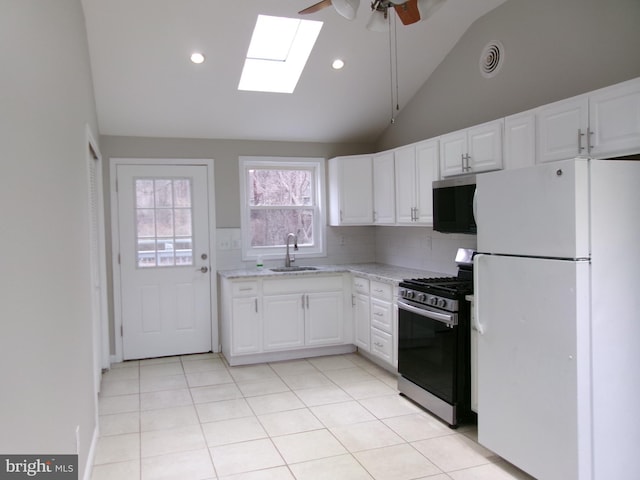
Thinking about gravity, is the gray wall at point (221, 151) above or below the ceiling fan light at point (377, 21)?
below

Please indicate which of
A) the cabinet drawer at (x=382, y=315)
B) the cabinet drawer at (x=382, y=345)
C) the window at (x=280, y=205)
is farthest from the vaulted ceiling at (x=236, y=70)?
the cabinet drawer at (x=382, y=345)

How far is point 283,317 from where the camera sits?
500 cm

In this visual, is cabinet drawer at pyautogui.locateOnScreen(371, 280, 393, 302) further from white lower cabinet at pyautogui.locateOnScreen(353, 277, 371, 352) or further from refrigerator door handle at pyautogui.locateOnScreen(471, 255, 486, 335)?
refrigerator door handle at pyautogui.locateOnScreen(471, 255, 486, 335)

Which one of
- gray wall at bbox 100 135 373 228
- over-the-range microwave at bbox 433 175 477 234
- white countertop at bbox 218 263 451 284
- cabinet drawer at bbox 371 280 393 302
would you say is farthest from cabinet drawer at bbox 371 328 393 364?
gray wall at bbox 100 135 373 228

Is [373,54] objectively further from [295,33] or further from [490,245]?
[490,245]

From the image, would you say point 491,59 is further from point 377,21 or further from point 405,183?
point 377,21

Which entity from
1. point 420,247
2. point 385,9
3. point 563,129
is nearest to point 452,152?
point 563,129

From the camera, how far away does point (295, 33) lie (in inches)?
176

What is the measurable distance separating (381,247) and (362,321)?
1.17 m

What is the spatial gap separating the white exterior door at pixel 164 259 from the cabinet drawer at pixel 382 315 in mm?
1804

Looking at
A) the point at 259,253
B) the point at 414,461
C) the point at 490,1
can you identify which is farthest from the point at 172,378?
the point at 490,1

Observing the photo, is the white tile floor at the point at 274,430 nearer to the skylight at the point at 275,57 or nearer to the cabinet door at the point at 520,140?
the cabinet door at the point at 520,140

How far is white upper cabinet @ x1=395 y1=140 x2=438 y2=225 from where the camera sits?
4.21 meters

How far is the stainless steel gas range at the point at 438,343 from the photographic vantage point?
3.32 m
